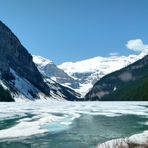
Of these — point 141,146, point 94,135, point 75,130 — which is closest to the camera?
point 141,146

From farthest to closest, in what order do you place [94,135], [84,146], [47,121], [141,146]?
1. [47,121]
2. [94,135]
3. [84,146]
4. [141,146]

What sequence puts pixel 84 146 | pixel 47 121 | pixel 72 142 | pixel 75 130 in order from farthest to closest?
pixel 47 121, pixel 75 130, pixel 72 142, pixel 84 146

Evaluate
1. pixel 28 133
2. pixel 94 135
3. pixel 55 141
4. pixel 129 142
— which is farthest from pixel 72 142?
pixel 129 142

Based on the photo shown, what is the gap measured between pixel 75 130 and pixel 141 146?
22771 millimetres

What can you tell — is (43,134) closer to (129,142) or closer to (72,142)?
(72,142)

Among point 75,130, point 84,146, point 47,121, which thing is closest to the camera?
point 84,146

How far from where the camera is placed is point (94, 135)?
42875 millimetres

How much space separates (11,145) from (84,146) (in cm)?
698

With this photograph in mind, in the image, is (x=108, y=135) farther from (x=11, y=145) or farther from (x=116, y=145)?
(x=116, y=145)

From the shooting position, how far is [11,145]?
3622 cm

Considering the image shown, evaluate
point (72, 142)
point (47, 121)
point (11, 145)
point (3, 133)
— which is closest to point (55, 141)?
point (72, 142)

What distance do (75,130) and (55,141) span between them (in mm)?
9999

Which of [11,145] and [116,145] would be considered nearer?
[116,145]

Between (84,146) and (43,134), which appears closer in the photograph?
(84,146)
